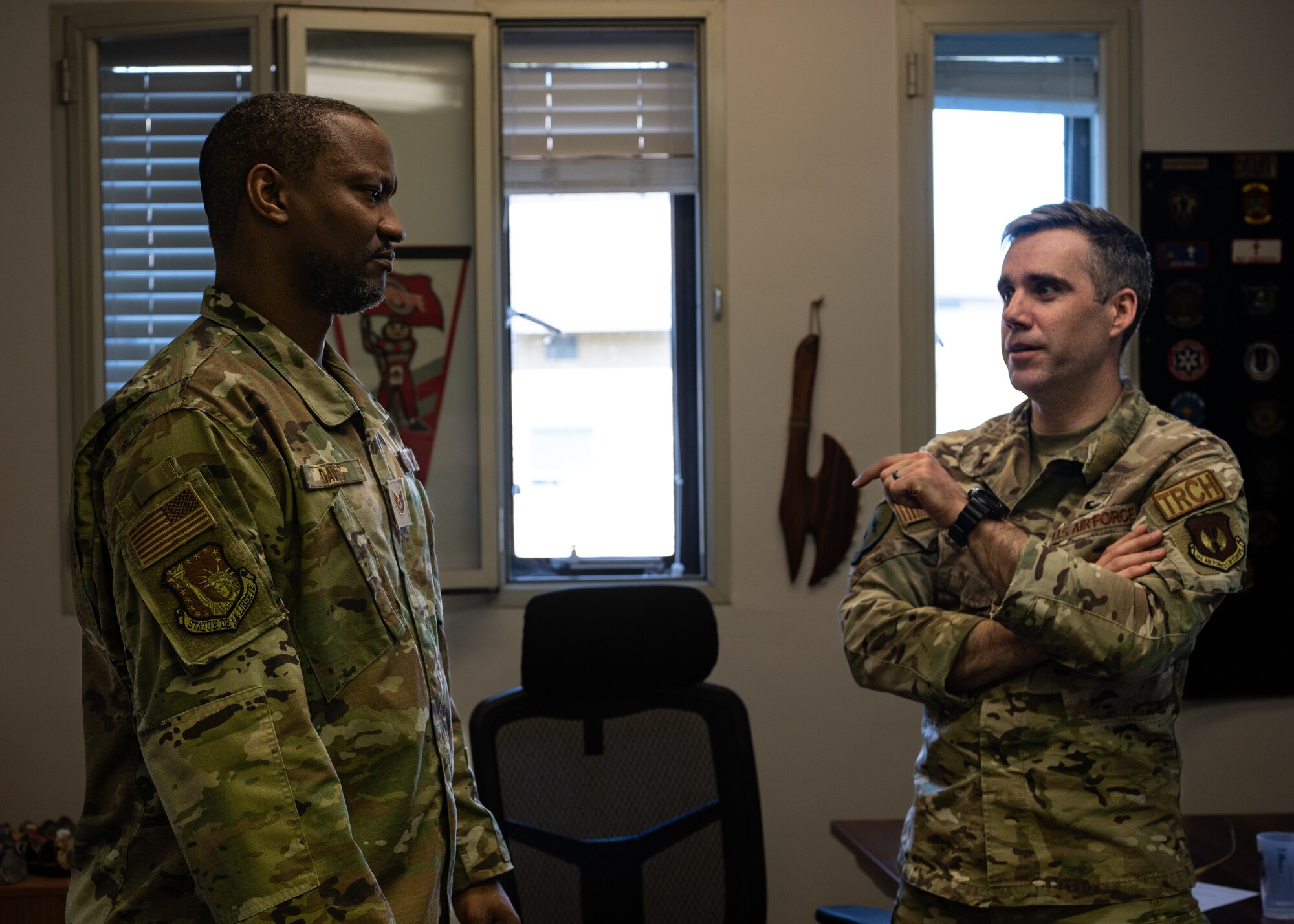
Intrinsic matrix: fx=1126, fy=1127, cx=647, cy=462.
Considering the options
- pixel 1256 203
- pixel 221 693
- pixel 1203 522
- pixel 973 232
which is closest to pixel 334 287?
pixel 221 693

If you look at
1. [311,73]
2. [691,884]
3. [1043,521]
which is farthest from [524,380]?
[1043,521]

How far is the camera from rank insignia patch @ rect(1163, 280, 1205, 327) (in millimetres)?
3053

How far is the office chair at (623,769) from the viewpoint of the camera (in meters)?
1.85

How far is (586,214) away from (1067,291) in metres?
1.83

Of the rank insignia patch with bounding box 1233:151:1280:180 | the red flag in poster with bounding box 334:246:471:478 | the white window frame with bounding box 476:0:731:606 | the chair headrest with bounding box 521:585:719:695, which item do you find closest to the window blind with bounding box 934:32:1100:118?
the rank insignia patch with bounding box 1233:151:1280:180

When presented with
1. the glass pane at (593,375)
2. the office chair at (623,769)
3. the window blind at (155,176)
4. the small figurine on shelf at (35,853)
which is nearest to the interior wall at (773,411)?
the window blind at (155,176)

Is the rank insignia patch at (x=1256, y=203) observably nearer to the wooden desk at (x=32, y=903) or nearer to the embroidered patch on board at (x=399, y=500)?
the embroidered patch on board at (x=399, y=500)

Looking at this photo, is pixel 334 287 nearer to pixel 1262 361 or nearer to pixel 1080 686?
pixel 1080 686

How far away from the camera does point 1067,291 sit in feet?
5.22

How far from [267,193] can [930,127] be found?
2270 mm

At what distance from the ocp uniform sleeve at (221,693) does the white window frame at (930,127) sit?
2282 mm

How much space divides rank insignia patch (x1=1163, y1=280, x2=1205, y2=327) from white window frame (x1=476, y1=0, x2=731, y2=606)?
121 cm

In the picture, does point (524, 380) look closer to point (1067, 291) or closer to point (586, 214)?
point (586, 214)

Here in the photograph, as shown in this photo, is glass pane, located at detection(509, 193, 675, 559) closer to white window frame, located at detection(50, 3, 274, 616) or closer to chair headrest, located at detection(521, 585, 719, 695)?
white window frame, located at detection(50, 3, 274, 616)
